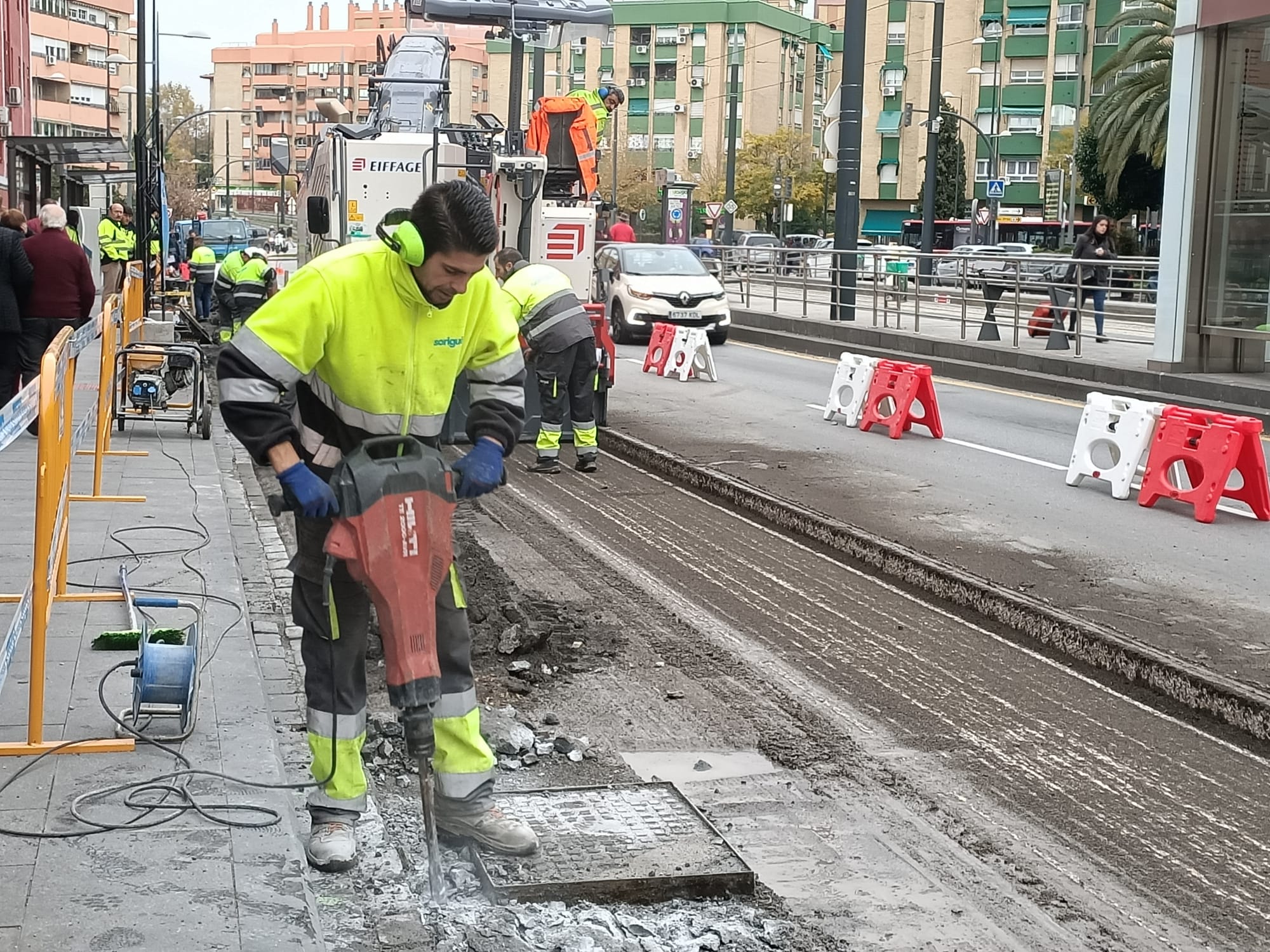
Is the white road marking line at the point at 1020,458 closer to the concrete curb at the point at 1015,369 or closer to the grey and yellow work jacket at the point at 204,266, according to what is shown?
the concrete curb at the point at 1015,369

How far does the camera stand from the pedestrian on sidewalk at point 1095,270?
67.8 ft

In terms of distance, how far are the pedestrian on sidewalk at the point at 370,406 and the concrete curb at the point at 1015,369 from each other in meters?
13.1

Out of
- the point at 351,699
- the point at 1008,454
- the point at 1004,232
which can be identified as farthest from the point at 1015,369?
the point at 1004,232

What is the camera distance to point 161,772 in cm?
489

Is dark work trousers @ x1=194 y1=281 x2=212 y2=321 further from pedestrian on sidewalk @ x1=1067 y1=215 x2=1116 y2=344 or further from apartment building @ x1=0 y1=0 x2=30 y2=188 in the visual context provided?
pedestrian on sidewalk @ x1=1067 y1=215 x2=1116 y2=344

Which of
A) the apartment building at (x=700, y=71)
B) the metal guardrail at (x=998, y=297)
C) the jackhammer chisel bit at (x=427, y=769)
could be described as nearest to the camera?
the jackhammer chisel bit at (x=427, y=769)

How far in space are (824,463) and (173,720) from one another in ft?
25.8

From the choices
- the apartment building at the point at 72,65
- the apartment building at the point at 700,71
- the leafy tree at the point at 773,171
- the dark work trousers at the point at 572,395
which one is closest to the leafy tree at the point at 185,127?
the apartment building at the point at 72,65

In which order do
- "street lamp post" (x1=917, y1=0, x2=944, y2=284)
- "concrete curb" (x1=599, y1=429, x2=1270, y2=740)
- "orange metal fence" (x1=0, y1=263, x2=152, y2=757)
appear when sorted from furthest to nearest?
"street lamp post" (x1=917, y1=0, x2=944, y2=284) < "concrete curb" (x1=599, y1=429, x2=1270, y2=740) < "orange metal fence" (x1=0, y1=263, x2=152, y2=757)

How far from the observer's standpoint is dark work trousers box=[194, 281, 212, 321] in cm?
2953

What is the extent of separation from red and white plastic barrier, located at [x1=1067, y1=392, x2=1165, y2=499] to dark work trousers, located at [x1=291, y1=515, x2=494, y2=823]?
779cm

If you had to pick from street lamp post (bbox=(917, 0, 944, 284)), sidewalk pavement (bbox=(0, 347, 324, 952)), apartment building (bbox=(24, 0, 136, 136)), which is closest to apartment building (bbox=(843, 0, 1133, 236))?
street lamp post (bbox=(917, 0, 944, 284))

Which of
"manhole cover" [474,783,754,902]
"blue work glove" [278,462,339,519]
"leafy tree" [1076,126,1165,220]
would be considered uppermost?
"leafy tree" [1076,126,1165,220]

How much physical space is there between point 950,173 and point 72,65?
5338cm
